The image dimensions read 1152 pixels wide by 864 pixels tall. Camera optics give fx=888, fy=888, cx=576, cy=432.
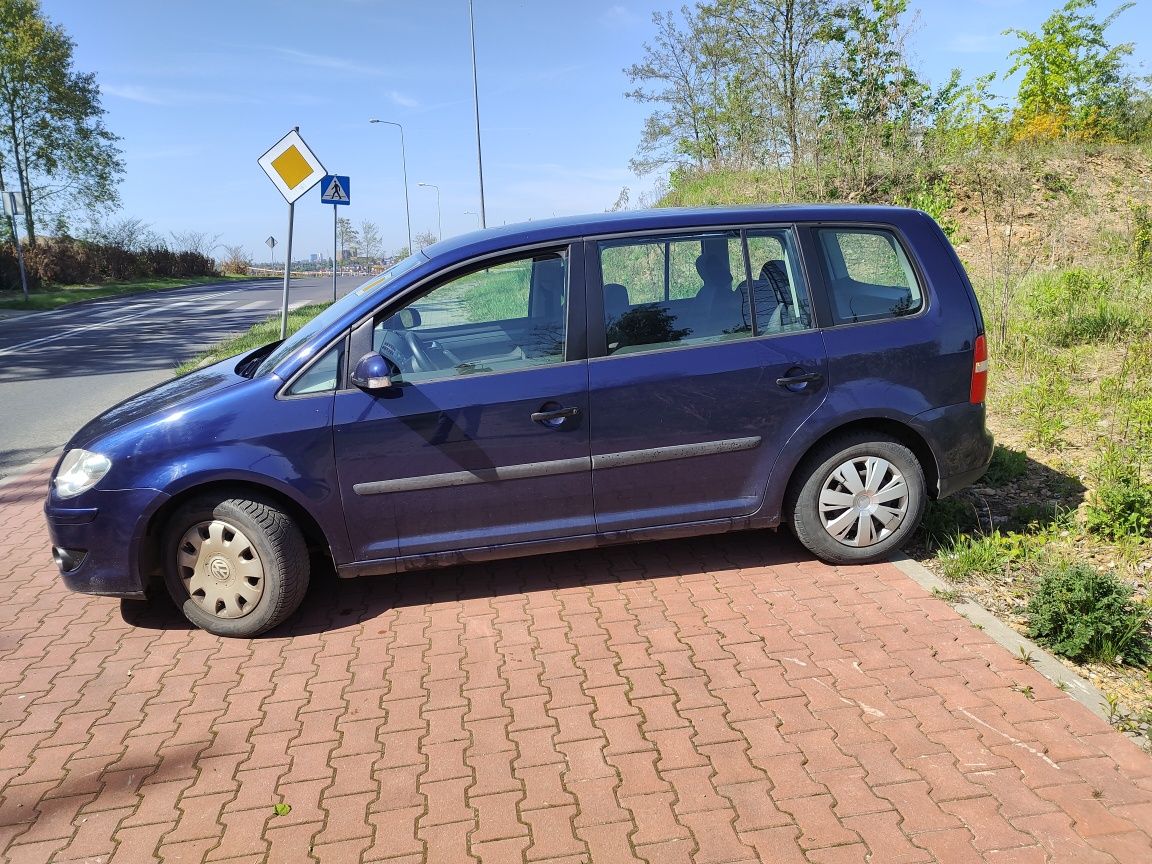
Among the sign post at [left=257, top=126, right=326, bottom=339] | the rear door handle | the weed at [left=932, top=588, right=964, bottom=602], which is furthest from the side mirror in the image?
the sign post at [left=257, top=126, right=326, bottom=339]

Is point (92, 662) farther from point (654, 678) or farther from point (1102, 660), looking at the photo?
point (1102, 660)

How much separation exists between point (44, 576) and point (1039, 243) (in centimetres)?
1309

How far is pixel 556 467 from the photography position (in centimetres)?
426

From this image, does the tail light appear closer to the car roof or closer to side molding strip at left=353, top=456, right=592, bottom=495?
the car roof

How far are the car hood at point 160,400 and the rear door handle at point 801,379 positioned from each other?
265 cm

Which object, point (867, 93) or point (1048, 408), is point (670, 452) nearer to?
point (1048, 408)

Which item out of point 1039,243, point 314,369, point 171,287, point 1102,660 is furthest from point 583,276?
point 171,287

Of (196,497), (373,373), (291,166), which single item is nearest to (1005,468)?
(373,373)

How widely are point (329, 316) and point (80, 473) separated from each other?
136cm

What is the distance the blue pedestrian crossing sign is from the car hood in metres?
15.1

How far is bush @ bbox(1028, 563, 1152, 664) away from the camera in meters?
3.62

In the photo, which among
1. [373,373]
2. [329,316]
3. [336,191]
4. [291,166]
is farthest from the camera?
[336,191]

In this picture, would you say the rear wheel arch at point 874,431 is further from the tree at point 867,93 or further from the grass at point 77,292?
the grass at point 77,292

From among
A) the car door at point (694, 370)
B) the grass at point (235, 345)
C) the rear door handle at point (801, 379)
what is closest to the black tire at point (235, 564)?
the car door at point (694, 370)
